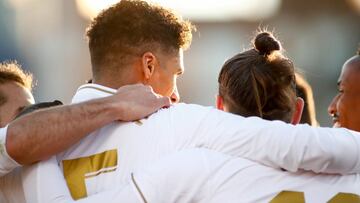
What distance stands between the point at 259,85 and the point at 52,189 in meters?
0.84

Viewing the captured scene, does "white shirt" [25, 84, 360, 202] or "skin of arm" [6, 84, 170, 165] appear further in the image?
"skin of arm" [6, 84, 170, 165]

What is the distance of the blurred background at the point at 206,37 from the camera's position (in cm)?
1766

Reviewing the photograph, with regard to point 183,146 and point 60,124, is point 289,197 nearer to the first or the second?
point 183,146

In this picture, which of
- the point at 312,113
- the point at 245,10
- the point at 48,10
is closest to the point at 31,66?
the point at 48,10

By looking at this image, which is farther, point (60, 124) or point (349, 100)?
point (349, 100)

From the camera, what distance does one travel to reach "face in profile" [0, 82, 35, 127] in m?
4.82

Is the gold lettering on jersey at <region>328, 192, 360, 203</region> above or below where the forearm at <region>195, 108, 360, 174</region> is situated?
below

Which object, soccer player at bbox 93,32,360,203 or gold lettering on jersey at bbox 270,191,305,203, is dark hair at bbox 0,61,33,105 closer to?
soccer player at bbox 93,32,360,203

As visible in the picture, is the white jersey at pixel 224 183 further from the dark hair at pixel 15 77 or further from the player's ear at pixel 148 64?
the dark hair at pixel 15 77

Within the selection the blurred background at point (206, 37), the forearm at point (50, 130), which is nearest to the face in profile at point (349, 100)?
the forearm at point (50, 130)

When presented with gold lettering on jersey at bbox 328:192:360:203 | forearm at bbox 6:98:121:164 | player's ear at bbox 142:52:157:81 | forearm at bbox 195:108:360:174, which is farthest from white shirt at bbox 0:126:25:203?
gold lettering on jersey at bbox 328:192:360:203

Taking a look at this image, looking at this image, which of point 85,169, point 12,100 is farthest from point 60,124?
point 12,100

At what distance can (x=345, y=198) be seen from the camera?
3.32 m

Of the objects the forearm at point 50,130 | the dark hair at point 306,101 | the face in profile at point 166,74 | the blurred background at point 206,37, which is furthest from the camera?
the blurred background at point 206,37
